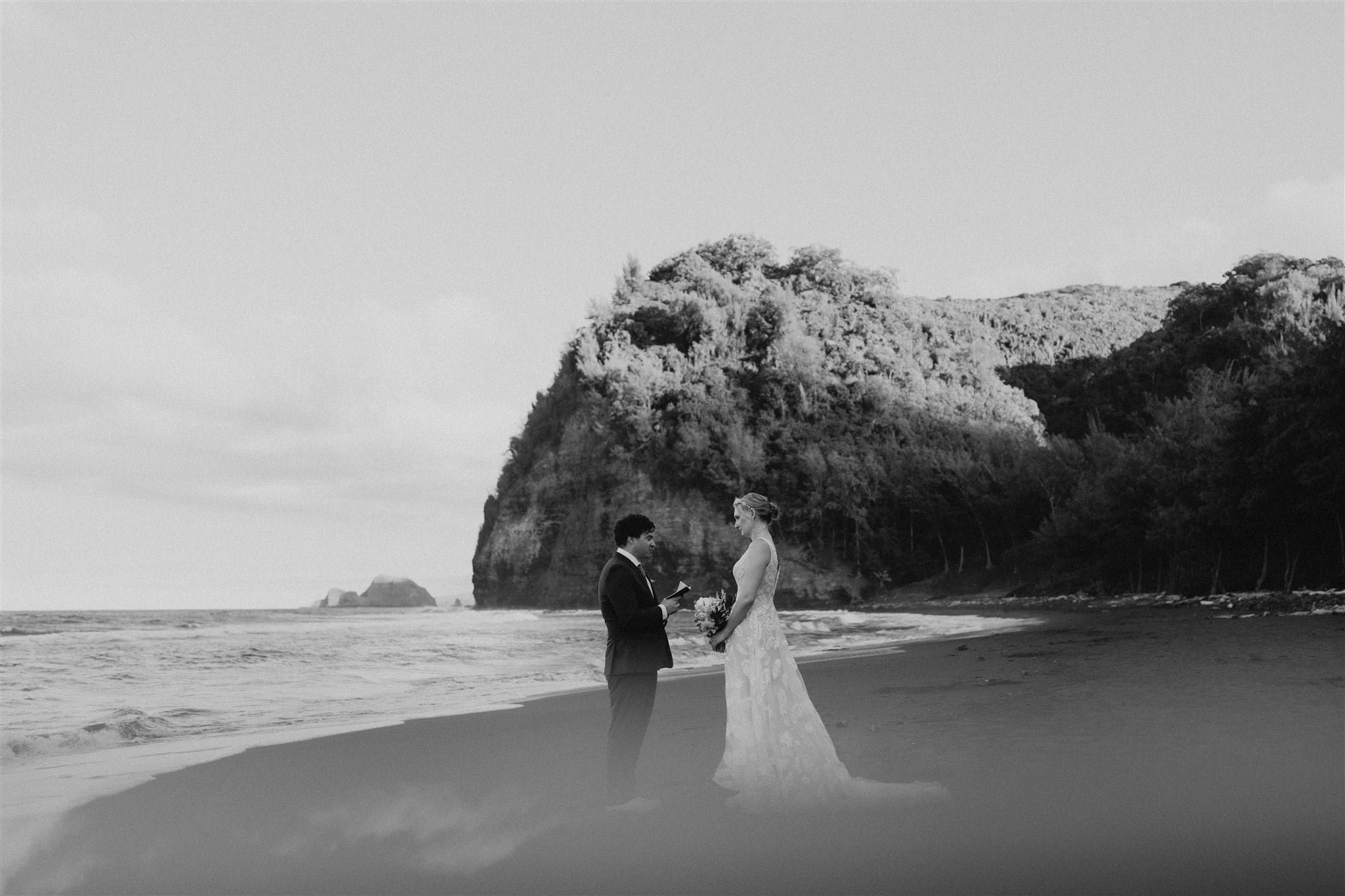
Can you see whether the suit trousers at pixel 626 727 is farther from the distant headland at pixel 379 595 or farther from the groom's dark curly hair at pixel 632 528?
the distant headland at pixel 379 595

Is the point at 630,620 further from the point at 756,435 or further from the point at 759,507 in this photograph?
the point at 756,435

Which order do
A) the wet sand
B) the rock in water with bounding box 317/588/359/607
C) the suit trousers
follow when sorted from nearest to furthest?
the wet sand → the suit trousers → the rock in water with bounding box 317/588/359/607

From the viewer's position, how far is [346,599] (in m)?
103

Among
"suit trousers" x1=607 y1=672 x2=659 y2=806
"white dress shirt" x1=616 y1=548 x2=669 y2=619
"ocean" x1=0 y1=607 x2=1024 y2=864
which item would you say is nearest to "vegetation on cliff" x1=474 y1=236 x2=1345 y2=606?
"ocean" x1=0 y1=607 x2=1024 y2=864

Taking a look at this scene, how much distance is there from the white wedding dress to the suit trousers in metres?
0.51

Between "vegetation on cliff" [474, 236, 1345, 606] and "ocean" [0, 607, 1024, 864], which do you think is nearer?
"ocean" [0, 607, 1024, 864]

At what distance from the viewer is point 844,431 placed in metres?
58.0

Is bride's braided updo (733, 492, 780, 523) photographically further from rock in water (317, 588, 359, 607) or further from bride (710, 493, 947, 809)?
rock in water (317, 588, 359, 607)

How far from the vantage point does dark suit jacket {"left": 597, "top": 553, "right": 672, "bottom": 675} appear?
6.31 m

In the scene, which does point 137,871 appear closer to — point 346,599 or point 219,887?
point 219,887

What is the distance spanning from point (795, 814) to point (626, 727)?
112 centimetres

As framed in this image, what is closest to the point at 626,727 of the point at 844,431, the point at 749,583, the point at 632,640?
the point at 632,640

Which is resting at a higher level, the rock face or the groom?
the rock face

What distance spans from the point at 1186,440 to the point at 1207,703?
1223 inches
